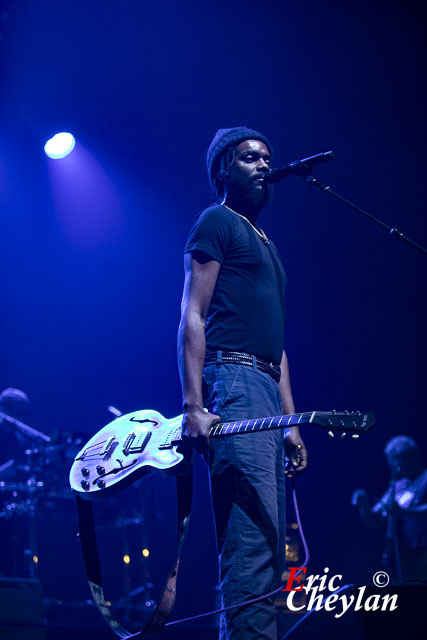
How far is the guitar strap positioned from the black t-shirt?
57cm

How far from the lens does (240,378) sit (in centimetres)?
249

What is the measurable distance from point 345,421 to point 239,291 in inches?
29.2

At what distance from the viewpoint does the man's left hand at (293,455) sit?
2.87m

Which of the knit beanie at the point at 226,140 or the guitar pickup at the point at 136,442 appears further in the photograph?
the knit beanie at the point at 226,140

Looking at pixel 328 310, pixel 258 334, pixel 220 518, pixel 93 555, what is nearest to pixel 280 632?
pixel 93 555

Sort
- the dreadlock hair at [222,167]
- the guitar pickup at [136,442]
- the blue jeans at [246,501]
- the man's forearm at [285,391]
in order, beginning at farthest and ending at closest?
1. the dreadlock hair at [222,167]
2. the man's forearm at [285,391]
3. the guitar pickup at [136,442]
4. the blue jeans at [246,501]

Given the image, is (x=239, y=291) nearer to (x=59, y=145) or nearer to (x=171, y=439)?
(x=171, y=439)

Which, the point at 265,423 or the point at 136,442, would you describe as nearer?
the point at 265,423

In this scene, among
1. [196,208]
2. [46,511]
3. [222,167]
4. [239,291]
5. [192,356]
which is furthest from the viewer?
[196,208]

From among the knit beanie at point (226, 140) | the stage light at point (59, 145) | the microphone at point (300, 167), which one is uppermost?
the stage light at point (59, 145)

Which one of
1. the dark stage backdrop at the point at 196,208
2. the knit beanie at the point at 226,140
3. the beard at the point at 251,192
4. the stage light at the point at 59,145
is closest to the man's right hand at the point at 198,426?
the beard at the point at 251,192

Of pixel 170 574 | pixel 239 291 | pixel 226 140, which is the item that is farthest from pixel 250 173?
pixel 170 574

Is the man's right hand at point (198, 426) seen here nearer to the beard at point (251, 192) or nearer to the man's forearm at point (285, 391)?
the man's forearm at point (285, 391)

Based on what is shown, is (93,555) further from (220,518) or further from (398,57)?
(398,57)
